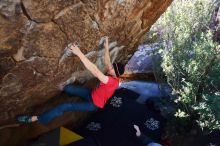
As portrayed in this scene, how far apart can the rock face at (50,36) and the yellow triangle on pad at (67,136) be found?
113cm

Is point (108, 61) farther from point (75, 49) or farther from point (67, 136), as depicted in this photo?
point (67, 136)

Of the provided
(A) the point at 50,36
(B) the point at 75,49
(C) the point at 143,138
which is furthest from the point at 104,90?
(C) the point at 143,138

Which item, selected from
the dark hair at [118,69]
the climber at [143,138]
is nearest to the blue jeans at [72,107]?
the dark hair at [118,69]

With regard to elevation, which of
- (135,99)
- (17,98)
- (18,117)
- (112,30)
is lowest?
(135,99)

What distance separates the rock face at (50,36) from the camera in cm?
423

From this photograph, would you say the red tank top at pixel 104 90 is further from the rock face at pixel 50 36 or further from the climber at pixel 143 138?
the climber at pixel 143 138

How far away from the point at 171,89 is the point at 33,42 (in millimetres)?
4326

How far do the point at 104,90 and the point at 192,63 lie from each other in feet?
8.61

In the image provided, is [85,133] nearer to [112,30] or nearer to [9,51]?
[112,30]

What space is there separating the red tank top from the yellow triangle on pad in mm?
1628

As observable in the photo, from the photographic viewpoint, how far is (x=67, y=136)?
22.4 feet

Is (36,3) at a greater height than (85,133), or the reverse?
(36,3)

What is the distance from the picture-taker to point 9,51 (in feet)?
14.4

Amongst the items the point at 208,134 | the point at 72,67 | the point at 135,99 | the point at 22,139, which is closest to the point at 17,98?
the point at 72,67
